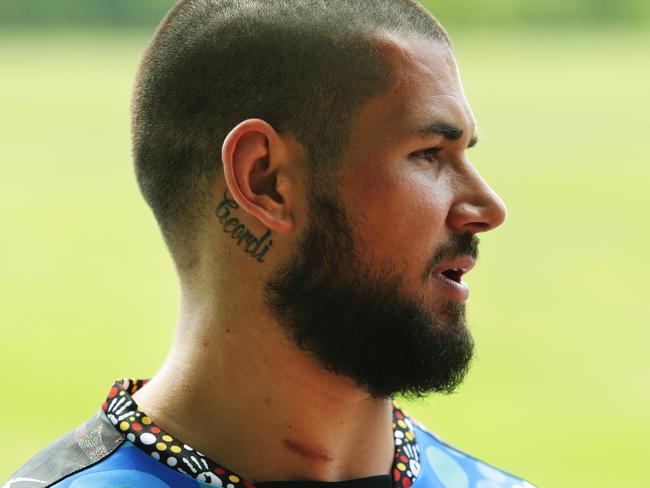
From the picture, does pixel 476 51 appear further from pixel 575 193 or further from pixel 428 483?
pixel 428 483

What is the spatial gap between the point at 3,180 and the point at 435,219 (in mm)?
11225

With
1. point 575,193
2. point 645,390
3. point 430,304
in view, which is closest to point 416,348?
point 430,304

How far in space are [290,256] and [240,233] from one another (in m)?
0.08

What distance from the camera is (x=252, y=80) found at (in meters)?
1.73

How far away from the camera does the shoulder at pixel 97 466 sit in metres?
1.63

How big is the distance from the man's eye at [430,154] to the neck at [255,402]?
314 mm

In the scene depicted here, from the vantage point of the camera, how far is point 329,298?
→ 1714 mm

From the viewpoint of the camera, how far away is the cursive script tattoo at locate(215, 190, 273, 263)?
1.72m

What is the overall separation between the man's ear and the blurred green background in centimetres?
444

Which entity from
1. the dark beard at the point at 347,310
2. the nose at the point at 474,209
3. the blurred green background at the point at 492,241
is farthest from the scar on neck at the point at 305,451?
the blurred green background at the point at 492,241

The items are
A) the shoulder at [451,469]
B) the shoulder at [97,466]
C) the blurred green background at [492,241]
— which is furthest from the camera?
the blurred green background at [492,241]

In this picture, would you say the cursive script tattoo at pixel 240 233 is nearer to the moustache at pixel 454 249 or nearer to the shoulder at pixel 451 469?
the moustache at pixel 454 249

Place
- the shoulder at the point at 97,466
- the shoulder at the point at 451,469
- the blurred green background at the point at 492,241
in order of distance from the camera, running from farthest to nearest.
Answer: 1. the blurred green background at the point at 492,241
2. the shoulder at the point at 451,469
3. the shoulder at the point at 97,466

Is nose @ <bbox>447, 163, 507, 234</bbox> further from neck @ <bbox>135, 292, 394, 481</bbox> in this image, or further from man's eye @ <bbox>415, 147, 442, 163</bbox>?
neck @ <bbox>135, 292, 394, 481</bbox>
